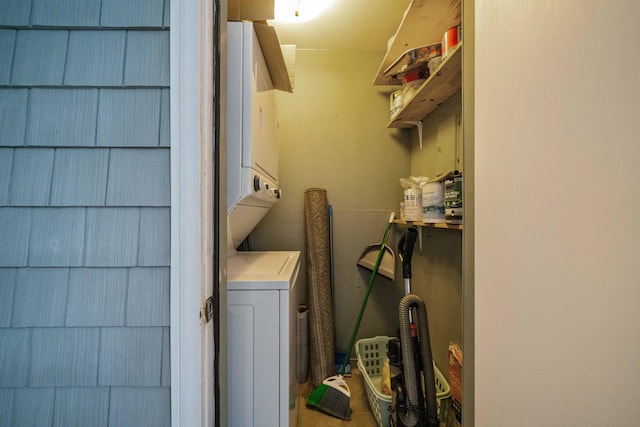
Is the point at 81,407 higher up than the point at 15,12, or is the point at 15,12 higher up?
the point at 15,12

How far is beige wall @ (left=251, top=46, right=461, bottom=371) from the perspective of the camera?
247cm

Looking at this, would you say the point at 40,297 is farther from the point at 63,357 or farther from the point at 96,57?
the point at 96,57

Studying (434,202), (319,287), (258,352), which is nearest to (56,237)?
(258,352)

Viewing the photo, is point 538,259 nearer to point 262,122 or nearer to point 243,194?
point 243,194

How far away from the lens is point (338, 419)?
181 centimetres

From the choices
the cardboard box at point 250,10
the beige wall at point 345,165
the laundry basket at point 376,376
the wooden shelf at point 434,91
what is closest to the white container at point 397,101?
the wooden shelf at point 434,91

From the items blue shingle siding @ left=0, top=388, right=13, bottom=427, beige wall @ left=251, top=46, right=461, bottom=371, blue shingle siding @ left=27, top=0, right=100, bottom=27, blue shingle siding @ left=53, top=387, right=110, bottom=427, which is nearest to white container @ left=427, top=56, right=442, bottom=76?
beige wall @ left=251, top=46, right=461, bottom=371

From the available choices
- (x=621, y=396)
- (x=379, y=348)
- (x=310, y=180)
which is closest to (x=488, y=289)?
(x=621, y=396)

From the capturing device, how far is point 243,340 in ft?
3.69

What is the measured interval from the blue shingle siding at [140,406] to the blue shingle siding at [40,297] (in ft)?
0.83

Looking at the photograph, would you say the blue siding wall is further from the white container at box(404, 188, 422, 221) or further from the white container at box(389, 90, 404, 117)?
the white container at box(389, 90, 404, 117)

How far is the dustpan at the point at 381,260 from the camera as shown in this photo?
2227 millimetres

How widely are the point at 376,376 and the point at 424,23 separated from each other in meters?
2.34

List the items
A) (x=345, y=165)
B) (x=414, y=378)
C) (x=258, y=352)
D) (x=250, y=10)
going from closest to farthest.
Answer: (x=258, y=352), (x=250, y=10), (x=414, y=378), (x=345, y=165)
